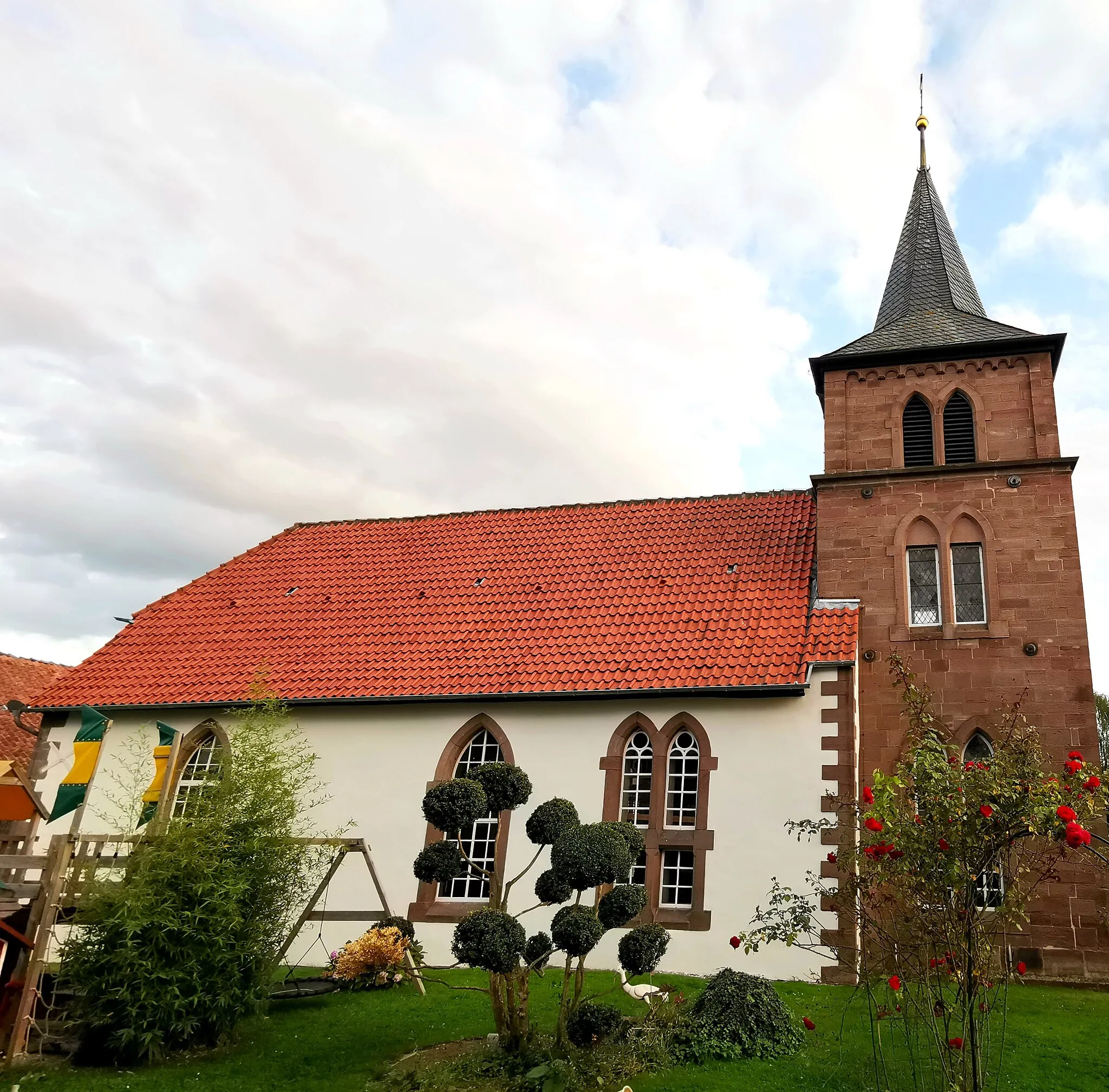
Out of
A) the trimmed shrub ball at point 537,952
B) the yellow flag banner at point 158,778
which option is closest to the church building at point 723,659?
the yellow flag banner at point 158,778

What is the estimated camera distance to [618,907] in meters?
9.12

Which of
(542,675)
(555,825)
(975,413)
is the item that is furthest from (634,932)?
(975,413)

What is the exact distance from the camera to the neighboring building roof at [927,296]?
18078 millimetres

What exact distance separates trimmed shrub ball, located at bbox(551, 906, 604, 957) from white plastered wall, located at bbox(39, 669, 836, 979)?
5.84 metres

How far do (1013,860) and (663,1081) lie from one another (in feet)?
20.2

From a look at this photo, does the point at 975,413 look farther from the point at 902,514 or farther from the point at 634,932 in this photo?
the point at 634,932

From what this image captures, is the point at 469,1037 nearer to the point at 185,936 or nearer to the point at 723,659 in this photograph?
the point at 185,936

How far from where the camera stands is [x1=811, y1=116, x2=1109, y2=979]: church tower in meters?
14.8

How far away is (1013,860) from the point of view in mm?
12383

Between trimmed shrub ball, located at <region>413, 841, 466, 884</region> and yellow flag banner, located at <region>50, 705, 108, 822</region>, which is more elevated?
yellow flag banner, located at <region>50, 705, 108, 822</region>

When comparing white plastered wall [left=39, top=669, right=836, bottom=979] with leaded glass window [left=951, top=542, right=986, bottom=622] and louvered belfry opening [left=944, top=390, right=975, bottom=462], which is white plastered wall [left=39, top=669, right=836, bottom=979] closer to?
leaded glass window [left=951, top=542, right=986, bottom=622]

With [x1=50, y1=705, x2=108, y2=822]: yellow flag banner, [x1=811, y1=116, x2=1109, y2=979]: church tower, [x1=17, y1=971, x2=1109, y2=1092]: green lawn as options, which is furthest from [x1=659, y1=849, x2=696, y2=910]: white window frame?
[x1=50, y1=705, x2=108, y2=822]: yellow flag banner

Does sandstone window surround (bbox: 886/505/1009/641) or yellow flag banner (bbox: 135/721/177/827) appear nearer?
yellow flag banner (bbox: 135/721/177/827)

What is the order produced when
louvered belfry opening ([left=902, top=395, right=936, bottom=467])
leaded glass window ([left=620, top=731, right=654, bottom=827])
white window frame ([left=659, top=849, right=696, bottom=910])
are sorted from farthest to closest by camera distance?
louvered belfry opening ([left=902, top=395, right=936, bottom=467])
leaded glass window ([left=620, top=731, right=654, bottom=827])
white window frame ([left=659, top=849, right=696, bottom=910])
